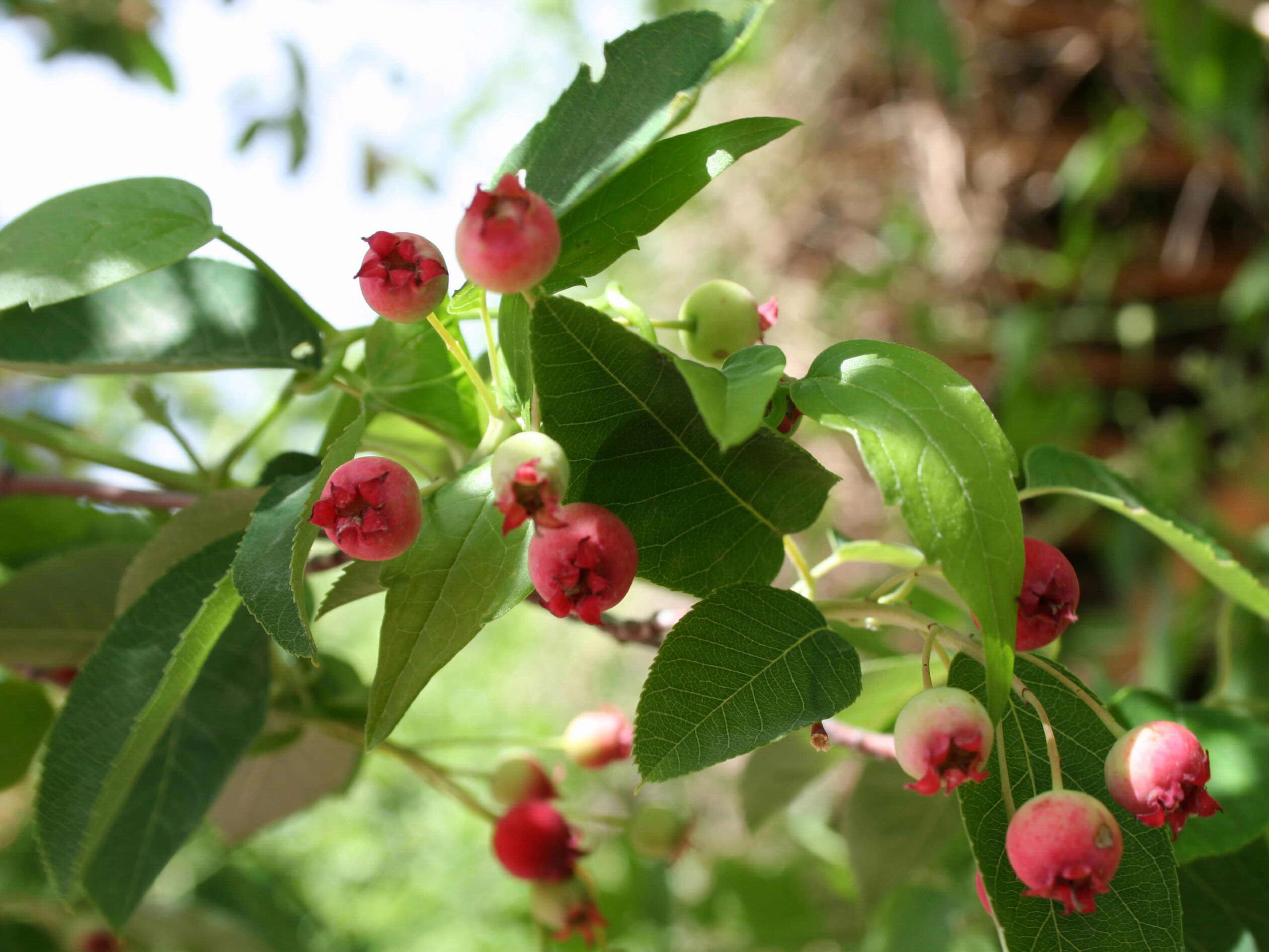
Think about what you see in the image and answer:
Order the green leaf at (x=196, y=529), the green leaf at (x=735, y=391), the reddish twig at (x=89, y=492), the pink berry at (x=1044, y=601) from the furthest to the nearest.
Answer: the reddish twig at (x=89, y=492), the green leaf at (x=196, y=529), the pink berry at (x=1044, y=601), the green leaf at (x=735, y=391)

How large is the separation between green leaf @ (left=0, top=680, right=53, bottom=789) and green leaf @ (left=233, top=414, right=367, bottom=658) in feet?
1.32

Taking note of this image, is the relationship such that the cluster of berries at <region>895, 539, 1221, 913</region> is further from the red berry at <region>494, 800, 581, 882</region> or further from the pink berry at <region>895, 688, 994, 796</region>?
the red berry at <region>494, 800, 581, 882</region>

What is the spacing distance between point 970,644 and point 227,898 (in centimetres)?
112

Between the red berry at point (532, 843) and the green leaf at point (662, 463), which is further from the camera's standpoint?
the red berry at point (532, 843)

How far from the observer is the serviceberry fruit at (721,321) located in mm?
440

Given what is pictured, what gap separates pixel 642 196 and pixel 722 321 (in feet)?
0.22

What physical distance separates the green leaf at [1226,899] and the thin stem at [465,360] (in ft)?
1.43

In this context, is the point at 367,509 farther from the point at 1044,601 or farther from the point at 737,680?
the point at 1044,601

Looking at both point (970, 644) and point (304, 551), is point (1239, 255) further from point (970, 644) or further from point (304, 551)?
point (304, 551)

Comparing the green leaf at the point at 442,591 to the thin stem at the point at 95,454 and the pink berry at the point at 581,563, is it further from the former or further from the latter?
the thin stem at the point at 95,454

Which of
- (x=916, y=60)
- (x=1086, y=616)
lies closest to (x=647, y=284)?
(x=916, y=60)

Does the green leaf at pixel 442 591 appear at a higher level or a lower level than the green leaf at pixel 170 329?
lower

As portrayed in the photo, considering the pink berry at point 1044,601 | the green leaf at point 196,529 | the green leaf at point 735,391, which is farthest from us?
the green leaf at point 196,529

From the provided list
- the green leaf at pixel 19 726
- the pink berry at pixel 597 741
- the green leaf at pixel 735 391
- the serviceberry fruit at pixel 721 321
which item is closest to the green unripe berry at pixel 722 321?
the serviceberry fruit at pixel 721 321
